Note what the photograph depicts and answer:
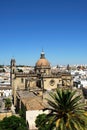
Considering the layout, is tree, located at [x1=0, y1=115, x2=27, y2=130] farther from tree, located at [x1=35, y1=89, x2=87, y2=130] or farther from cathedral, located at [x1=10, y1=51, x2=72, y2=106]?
cathedral, located at [x1=10, y1=51, x2=72, y2=106]

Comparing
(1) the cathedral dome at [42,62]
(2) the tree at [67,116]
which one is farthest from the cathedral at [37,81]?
(2) the tree at [67,116]

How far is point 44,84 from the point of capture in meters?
50.9

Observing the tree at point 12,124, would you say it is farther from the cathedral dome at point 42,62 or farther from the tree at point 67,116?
the cathedral dome at point 42,62

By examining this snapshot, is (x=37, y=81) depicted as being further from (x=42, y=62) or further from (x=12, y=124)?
(x=12, y=124)

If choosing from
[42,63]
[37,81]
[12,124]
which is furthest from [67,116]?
[42,63]

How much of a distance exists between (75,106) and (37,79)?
36211 millimetres

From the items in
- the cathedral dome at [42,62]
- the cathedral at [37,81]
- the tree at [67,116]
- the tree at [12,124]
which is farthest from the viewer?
the cathedral dome at [42,62]

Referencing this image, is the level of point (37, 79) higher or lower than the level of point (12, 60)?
lower

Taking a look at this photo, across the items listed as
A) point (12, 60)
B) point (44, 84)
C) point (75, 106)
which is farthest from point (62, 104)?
point (12, 60)

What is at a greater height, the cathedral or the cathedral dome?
the cathedral dome

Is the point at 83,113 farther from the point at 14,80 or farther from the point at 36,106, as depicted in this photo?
the point at 14,80

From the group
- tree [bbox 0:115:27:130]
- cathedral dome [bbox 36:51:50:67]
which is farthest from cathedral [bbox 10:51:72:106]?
tree [bbox 0:115:27:130]

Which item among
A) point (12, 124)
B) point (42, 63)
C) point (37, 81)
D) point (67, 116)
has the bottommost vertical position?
point (12, 124)

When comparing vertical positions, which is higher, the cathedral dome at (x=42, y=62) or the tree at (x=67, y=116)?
the cathedral dome at (x=42, y=62)
